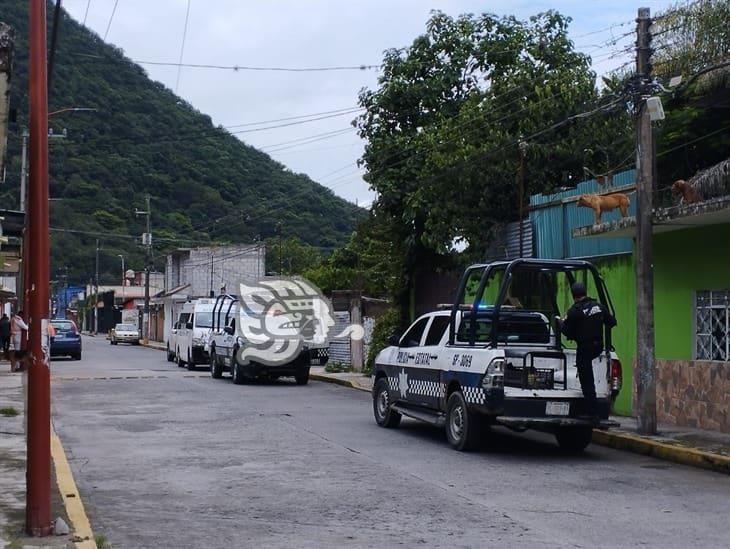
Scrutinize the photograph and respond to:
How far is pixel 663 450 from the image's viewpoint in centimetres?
1282

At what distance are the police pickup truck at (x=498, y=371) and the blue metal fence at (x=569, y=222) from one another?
11.1 feet

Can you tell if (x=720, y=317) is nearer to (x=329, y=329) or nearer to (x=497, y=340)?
(x=497, y=340)

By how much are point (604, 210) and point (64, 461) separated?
9.70 m

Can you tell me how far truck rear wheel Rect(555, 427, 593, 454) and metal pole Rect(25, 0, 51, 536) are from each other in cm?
742

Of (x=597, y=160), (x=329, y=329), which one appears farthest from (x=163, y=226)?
(x=597, y=160)

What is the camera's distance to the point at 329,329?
33094mm

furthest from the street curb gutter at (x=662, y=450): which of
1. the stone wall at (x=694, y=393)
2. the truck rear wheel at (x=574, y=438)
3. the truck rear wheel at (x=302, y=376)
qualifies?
the truck rear wheel at (x=302, y=376)

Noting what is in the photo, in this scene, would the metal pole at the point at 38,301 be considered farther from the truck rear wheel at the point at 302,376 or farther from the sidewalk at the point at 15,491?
the truck rear wheel at the point at 302,376

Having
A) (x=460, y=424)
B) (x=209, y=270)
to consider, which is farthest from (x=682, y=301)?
(x=209, y=270)

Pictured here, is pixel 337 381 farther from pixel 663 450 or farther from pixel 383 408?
pixel 663 450

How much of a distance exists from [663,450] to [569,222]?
23.2 feet

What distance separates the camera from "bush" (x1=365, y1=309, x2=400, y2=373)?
90.0 ft

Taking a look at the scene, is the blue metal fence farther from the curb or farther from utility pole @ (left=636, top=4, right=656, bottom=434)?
the curb

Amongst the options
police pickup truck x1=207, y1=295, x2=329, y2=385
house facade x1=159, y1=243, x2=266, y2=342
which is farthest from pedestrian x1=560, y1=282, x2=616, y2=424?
house facade x1=159, y1=243, x2=266, y2=342
